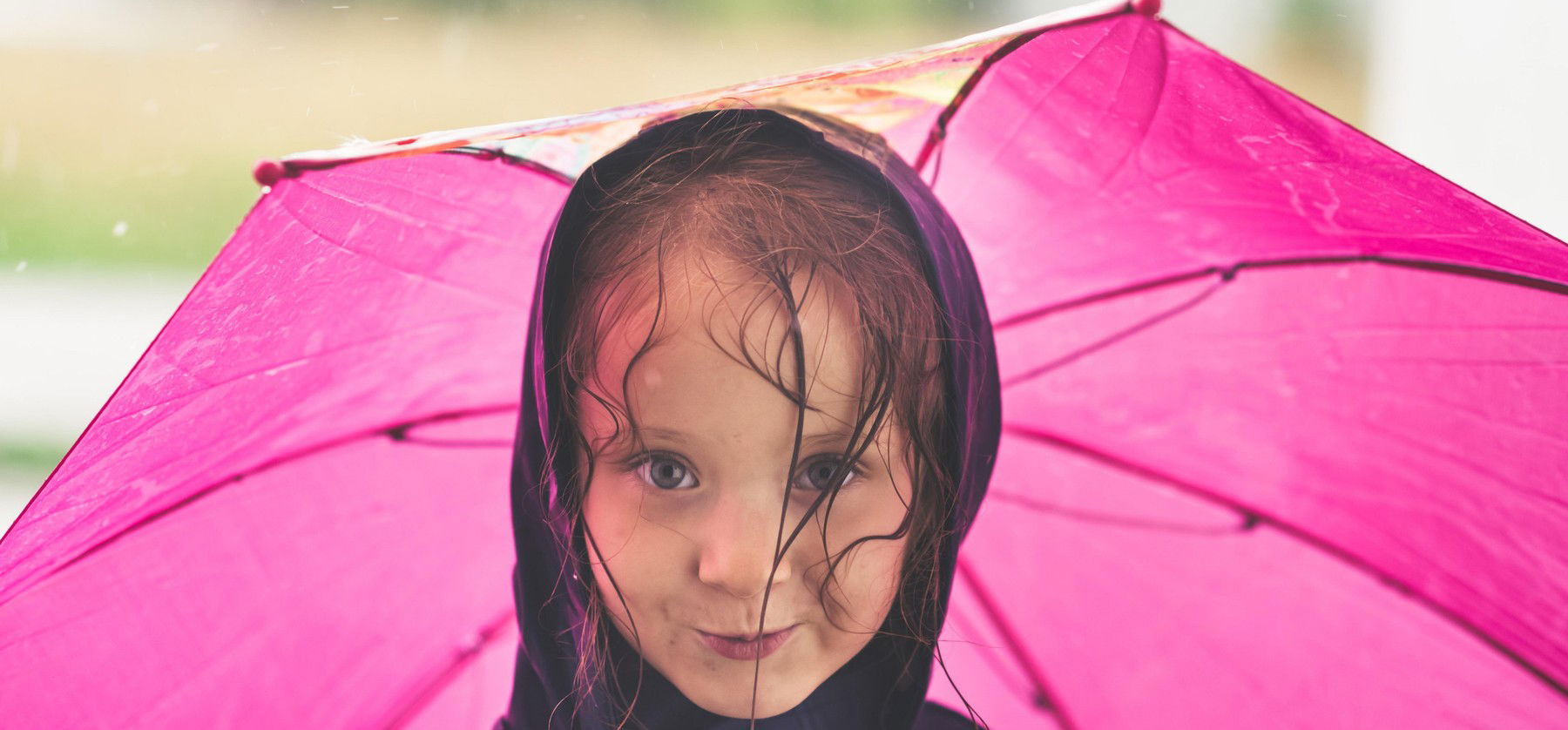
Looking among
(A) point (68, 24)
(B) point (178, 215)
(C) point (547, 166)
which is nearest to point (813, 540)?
(C) point (547, 166)

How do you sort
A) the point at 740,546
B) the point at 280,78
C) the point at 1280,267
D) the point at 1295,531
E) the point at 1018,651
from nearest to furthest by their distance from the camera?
the point at 740,546
the point at 1280,267
the point at 1295,531
the point at 1018,651
the point at 280,78

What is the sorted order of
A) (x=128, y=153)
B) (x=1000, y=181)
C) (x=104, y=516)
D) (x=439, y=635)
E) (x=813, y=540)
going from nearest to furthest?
(x=813, y=540), (x=104, y=516), (x=1000, y=181), (x=439, y=635), (x=128, y=153)

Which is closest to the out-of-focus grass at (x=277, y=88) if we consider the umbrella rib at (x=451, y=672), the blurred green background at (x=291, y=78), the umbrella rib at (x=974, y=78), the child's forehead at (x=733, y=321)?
the blurred green background at (x=291, y=78)

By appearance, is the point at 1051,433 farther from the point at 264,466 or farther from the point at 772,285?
the point at 264,466

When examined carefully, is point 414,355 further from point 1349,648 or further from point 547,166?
point 1349,648

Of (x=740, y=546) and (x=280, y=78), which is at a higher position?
(x=740, y=546)

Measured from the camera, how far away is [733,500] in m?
0.79

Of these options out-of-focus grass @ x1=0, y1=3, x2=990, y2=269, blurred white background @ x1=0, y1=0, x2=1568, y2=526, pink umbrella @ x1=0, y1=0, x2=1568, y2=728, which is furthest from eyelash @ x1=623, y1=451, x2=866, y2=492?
out-of-focus grass @ x1=0, y1=3, x2=990, y2=269

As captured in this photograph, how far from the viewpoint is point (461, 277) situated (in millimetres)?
1062

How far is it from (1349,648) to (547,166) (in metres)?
0.82

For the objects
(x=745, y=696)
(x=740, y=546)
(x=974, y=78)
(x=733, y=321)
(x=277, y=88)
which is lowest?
(x=277, y=88)

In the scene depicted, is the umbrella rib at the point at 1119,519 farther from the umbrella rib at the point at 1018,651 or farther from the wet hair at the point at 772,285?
the wet hair at the point at 772,285

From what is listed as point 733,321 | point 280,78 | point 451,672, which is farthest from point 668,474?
point 280,78

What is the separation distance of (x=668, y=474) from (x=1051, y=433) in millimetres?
538
